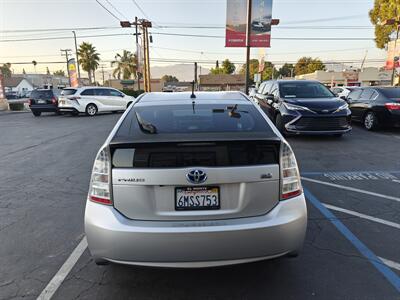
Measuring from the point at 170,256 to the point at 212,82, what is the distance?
231 ft

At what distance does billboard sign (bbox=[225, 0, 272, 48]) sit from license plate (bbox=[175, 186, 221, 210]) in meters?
16.1

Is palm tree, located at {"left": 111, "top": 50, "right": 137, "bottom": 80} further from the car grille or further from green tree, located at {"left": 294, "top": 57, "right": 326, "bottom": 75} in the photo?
the car grille

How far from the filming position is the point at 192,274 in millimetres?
2898

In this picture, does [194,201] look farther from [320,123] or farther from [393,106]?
Answer: [393,106]

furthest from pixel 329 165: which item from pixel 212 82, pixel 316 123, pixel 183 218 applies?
pixel 212 82

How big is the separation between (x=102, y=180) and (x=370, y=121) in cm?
1083

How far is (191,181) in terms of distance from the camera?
7.72ft

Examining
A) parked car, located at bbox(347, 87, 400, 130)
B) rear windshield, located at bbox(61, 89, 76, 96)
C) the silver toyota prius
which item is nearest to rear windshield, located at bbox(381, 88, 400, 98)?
parked car, located at bbox(347, 87, 400, 130)

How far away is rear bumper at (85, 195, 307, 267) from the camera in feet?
7.52

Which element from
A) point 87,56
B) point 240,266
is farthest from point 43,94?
point 87,56

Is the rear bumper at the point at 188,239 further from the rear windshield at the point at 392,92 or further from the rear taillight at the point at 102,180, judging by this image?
the rear windshield at the point at 392,92

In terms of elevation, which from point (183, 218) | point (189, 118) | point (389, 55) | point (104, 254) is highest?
point (389, 55)

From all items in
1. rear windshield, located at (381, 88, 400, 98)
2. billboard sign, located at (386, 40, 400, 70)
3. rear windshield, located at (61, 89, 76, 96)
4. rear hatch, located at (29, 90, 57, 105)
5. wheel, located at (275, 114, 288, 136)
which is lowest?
wheel, located at (275, 114, 288, 136)

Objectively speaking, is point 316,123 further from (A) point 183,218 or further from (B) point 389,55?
Result: (B) point 389,55
